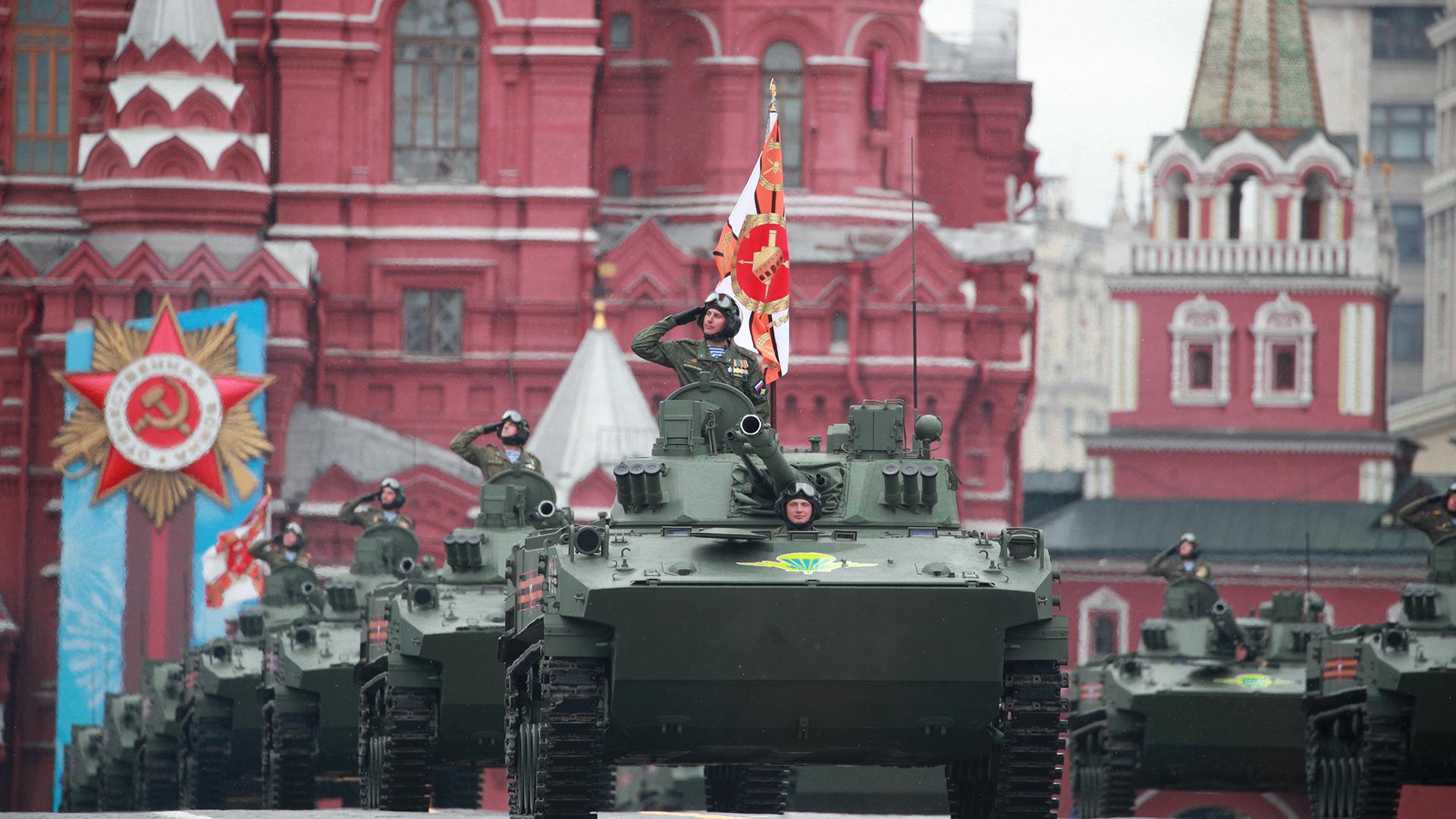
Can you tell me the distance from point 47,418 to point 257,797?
21.4m

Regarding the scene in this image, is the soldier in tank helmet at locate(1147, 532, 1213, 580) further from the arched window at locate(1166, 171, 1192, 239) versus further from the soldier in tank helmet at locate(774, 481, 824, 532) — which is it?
the arched window at locate(1166, 171, 1192, 239)

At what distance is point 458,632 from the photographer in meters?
27.0

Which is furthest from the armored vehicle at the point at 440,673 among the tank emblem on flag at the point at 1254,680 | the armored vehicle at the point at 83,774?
the armored vehicle at the point at 83,774

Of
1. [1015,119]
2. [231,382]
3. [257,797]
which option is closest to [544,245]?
[231,382]

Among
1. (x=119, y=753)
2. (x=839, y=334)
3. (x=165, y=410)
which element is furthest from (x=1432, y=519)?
(x=839, y=334)

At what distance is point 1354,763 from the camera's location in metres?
29.6

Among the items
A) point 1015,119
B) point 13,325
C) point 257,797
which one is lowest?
point 257,797

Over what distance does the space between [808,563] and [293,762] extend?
11734mm

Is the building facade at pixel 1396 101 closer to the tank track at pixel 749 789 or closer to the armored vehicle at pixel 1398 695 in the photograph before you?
the armored vehicle at pixel 1398 695

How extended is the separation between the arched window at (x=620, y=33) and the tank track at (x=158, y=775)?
25.0 m

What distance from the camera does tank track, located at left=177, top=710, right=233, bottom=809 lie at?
1388 inches

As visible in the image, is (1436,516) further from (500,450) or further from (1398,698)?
(500,450)

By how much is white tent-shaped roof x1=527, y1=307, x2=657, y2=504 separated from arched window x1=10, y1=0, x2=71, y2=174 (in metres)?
9.96

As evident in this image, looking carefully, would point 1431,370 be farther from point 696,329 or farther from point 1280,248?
point 696,329
